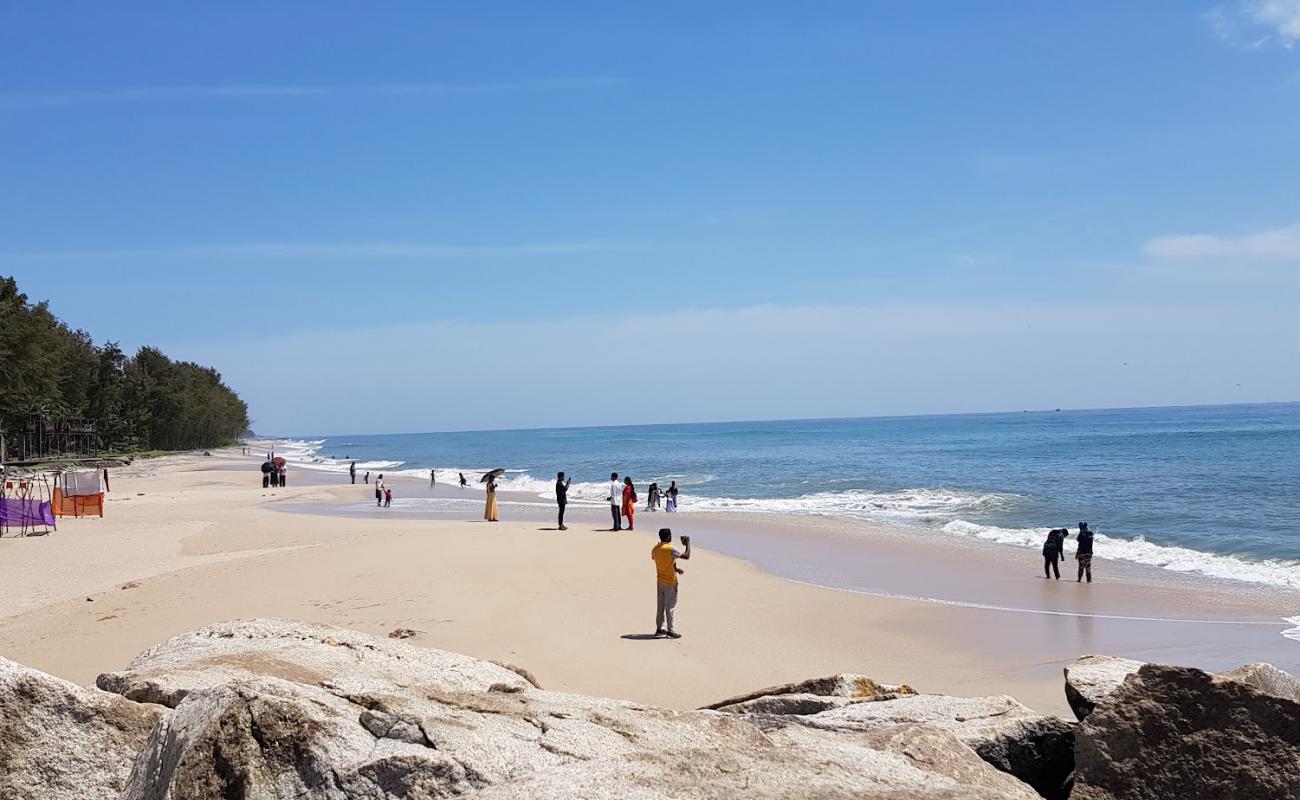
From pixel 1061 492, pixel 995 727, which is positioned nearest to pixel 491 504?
pixel 995 727

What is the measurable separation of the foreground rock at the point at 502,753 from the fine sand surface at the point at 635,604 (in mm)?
5605

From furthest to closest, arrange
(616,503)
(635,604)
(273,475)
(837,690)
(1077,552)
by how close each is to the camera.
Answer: (273,475)
(616,503)
(1077,552)
(635,604)
(837,690)

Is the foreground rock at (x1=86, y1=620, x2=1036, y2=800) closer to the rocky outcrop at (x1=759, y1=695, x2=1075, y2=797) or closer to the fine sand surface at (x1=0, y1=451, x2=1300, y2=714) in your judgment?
the rocky outcrop at (x1=759, y1=695, x2=1075, y2=797)

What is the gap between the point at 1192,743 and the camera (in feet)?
14.9

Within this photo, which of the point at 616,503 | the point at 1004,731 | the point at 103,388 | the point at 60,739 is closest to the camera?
the point at 60,739

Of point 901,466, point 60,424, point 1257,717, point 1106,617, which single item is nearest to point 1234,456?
point 901,466

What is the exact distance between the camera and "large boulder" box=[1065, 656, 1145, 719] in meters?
5.36

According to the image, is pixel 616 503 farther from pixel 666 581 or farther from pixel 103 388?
pixel 103 388

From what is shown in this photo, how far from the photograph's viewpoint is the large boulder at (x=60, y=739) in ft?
14.0

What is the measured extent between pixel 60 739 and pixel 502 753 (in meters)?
2.32

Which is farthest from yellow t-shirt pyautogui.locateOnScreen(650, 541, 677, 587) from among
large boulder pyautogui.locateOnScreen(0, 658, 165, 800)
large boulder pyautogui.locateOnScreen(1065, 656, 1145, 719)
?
large boulder pyautogui.locateOnScreen(0, 658, 165, 800)

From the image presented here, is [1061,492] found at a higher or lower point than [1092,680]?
lower

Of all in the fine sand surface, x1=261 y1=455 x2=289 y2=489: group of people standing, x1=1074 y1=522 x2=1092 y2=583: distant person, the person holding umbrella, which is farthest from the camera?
x1=261 y1=455 x2=289 y2=489: group of people standing

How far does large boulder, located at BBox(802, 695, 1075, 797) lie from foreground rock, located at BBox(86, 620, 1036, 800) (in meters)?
0.67
